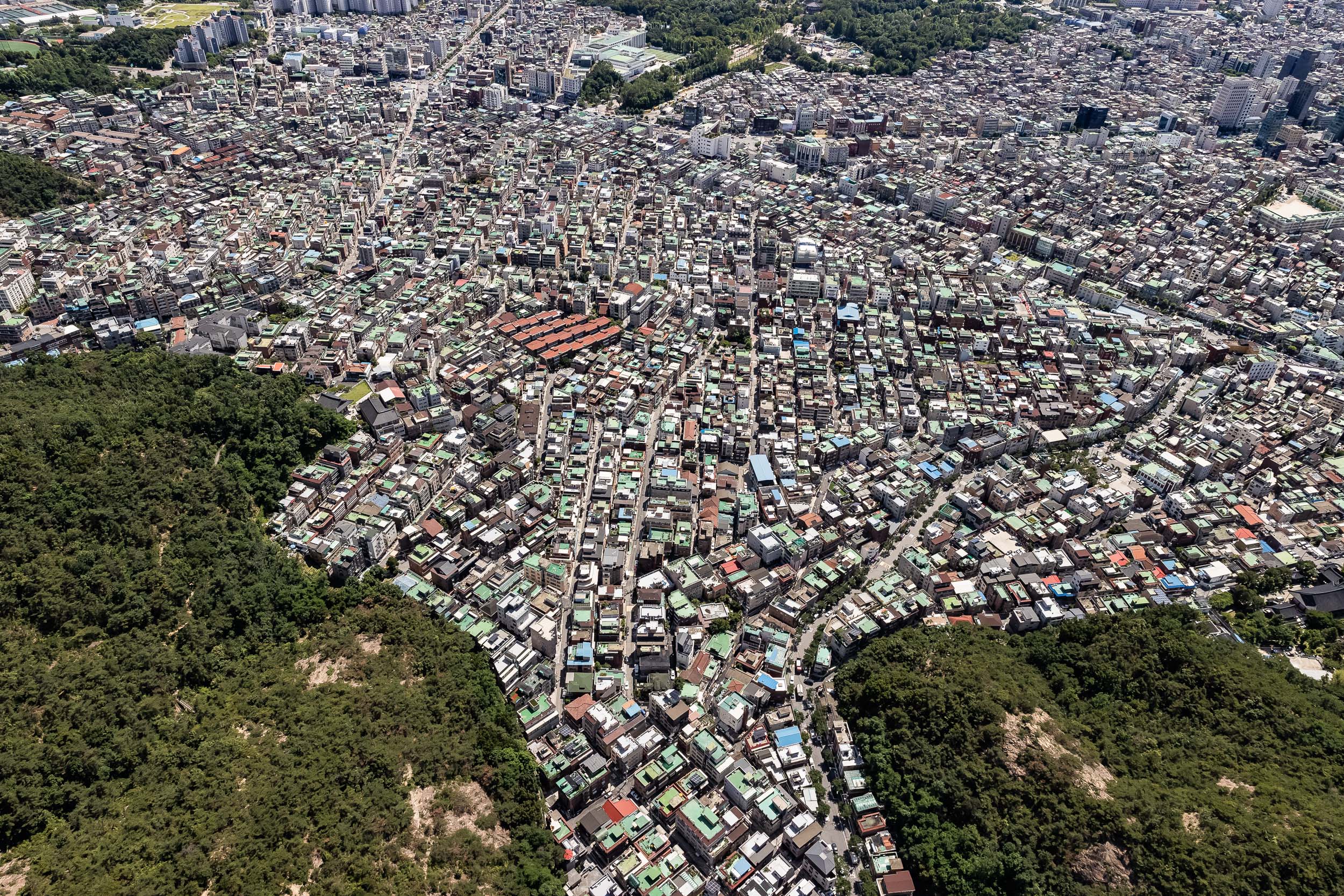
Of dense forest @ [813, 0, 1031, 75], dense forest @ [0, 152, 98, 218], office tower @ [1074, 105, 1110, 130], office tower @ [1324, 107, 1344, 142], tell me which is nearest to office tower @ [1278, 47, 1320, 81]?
office tower @ [1324, 107, 1344, 142]

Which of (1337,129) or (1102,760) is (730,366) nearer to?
(1102,760)

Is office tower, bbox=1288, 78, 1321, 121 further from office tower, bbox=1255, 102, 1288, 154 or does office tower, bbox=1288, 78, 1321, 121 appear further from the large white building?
the large white building

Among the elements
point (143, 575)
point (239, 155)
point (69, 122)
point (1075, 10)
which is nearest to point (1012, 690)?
point (143, 575)

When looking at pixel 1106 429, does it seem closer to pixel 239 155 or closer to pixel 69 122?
pixel 239 155

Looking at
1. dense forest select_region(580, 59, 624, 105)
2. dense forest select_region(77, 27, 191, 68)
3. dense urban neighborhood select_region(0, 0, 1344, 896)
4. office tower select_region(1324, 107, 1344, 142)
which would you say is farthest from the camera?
dense forest select_region(580, 59, 624, 105)

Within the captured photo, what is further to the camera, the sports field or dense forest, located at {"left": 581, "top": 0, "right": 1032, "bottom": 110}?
dense forest, located at {"left": 581, "top": 0, "right": 1032, "bottom": 110}

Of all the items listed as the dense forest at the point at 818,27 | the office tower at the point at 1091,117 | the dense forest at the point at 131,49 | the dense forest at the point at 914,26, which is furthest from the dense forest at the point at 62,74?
the office tower at the point at 1091,117
